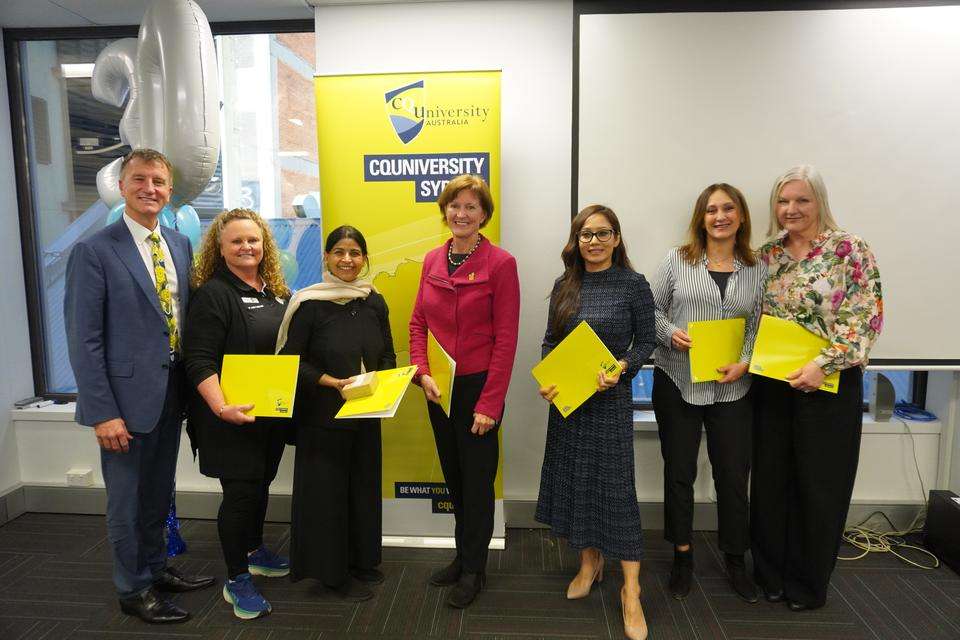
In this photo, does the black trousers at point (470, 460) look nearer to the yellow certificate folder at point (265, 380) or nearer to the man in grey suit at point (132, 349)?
the yellow certificate folder at point (265, 380)

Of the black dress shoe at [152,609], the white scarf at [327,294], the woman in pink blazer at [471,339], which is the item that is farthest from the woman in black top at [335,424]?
the black dress shoe at [152,609]

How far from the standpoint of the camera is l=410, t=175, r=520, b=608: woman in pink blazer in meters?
2.10

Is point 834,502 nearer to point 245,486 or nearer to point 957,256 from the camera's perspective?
point 957,256

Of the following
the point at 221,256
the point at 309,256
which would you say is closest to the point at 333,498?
the point at 221,256

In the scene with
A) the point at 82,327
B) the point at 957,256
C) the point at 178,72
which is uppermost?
the point at 178,72

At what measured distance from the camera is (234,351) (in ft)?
6.80

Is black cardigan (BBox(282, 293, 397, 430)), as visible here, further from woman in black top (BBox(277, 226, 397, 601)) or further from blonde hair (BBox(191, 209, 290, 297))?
blonde hair (BBox(191, 209, 290, 297))

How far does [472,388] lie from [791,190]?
1440 mm

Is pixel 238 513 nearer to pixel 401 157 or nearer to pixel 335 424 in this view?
pixel 335 424

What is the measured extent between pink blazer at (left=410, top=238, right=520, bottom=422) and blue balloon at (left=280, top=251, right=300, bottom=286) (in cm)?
118

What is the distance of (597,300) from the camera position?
2.06 m

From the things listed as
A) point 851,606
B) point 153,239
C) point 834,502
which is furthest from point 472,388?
point 851,606

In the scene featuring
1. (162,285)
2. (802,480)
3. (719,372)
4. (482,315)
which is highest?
(162,285)

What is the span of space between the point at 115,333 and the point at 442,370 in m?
1.21
